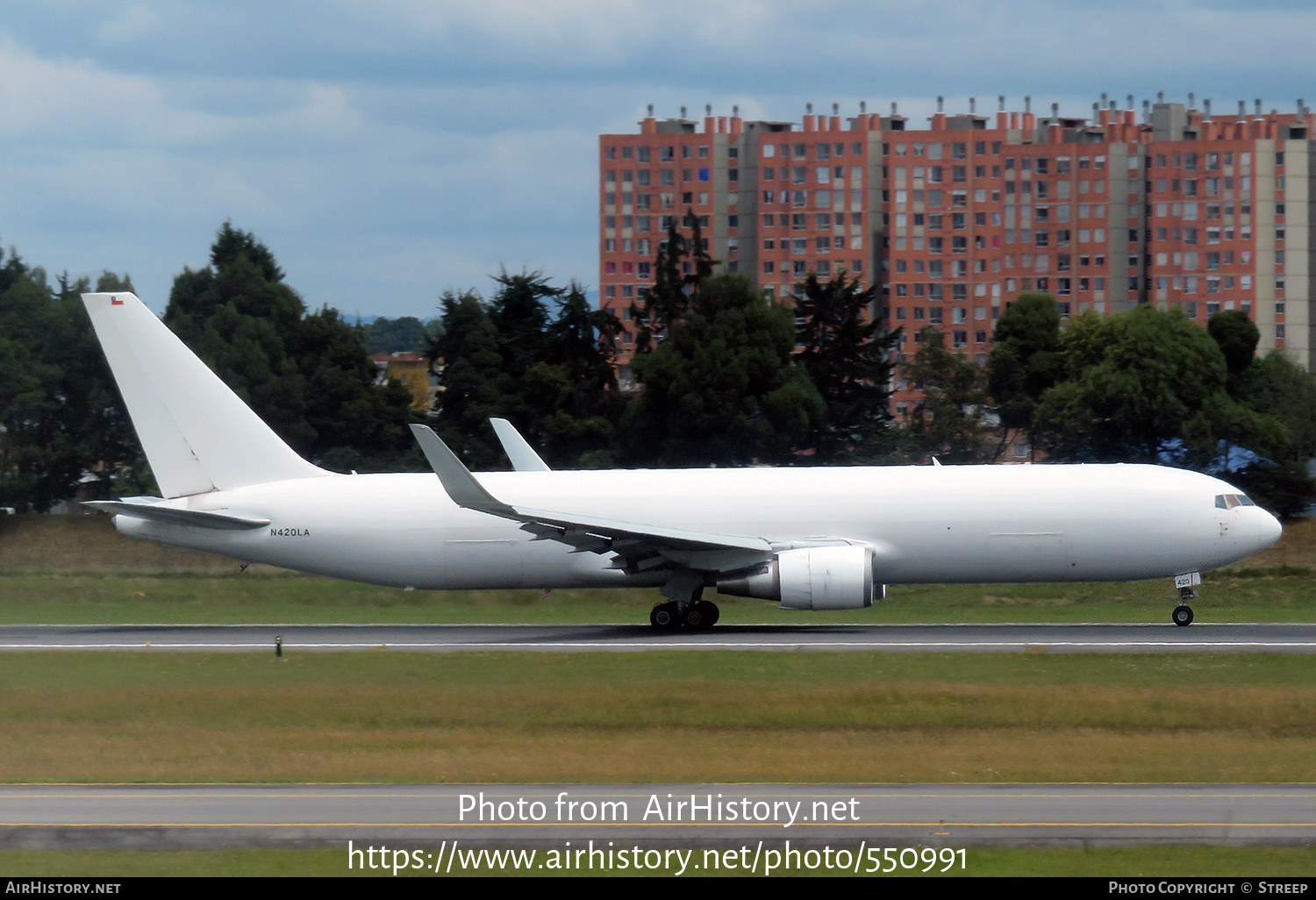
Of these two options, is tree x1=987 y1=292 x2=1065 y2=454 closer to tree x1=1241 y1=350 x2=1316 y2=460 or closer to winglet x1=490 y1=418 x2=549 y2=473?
tree x1=1241 y1=350 x2=1316 y2=460

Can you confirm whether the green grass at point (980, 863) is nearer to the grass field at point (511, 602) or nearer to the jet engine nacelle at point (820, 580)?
the jet engine nacelle at point (820, 580)

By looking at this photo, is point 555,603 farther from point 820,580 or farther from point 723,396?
point 723,396

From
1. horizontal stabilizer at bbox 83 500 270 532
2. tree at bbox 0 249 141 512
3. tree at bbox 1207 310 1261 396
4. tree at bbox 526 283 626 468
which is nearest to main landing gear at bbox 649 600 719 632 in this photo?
horizontal stabilizer at bbox 83 500 270 532

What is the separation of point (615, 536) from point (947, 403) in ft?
195

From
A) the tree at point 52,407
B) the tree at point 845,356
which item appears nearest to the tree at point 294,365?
the tree at point 52,407

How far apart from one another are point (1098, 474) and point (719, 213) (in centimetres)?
15271

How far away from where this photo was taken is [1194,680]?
26406 mm

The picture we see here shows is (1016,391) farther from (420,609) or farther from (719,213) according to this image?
(719,213)

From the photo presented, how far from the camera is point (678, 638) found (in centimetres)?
3484

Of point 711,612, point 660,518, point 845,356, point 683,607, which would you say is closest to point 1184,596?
point 711,612

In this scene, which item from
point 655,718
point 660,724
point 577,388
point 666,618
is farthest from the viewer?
point 577,388

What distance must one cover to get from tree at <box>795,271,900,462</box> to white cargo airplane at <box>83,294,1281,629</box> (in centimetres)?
5186

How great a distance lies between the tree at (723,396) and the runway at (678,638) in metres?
41.8

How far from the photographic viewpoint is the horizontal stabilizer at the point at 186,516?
120 ft
